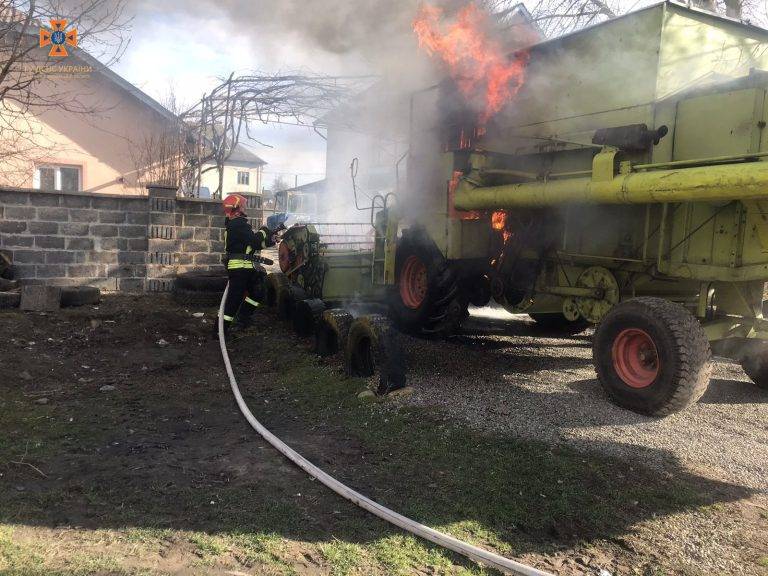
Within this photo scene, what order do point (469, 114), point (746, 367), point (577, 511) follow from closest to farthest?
point (577, 511) < point (746, 367) < point (469, 114)

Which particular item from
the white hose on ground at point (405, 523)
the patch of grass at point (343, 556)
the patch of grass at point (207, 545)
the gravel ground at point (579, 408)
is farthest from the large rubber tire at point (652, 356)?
the patch of grass at point (207, 545)

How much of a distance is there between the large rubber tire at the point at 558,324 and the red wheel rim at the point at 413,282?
Answer: 5.04 ft

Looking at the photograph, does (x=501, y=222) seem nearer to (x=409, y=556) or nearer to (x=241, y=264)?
(x=241, y=264)

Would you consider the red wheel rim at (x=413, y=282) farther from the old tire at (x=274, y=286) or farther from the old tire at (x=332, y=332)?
the old tire at (x=274, y=286)

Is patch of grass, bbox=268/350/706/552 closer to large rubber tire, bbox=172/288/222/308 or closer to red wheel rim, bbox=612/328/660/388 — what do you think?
red wheel rim, bbox=612/328/660/388

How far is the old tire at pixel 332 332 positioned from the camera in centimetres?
589

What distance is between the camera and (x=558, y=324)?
760 cm

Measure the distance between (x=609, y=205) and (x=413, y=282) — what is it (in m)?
2.62

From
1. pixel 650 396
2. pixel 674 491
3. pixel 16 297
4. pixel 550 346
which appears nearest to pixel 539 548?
pixel 674 491

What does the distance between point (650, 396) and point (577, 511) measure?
162cm

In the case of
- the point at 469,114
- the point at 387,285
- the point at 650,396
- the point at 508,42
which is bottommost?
the point at 650,396

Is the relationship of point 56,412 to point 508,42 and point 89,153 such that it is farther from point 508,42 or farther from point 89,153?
point 89,153

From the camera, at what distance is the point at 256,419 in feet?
15.0

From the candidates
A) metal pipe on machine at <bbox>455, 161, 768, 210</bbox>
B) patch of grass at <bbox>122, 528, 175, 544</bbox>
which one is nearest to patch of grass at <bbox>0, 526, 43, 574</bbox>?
patch of grass at <bbox>122, 528, 175, 544</bbox>
